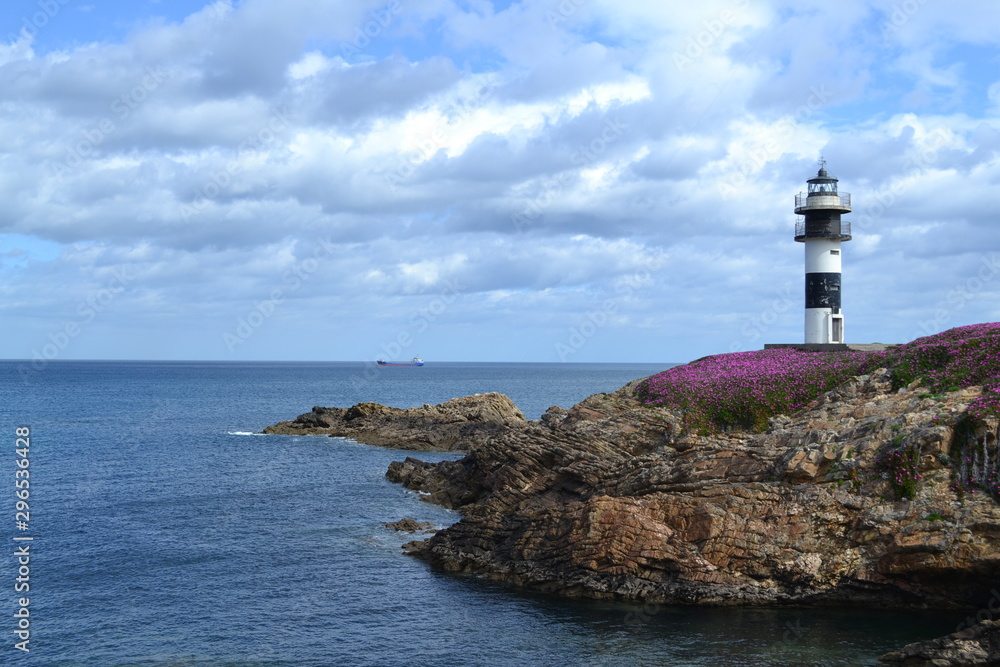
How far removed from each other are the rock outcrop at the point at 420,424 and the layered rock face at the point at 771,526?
36.3m

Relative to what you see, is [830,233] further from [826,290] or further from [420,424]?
[420,424]

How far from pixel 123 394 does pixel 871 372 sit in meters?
144

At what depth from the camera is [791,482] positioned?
1099 inches

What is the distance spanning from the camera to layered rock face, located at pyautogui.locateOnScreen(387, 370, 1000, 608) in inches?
979

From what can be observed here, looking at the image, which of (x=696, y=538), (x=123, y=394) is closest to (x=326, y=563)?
(x=696, y=538)

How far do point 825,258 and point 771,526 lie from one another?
34.6 meters

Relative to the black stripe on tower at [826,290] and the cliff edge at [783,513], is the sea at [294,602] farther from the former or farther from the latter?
the black stripe on tower at [826,290]

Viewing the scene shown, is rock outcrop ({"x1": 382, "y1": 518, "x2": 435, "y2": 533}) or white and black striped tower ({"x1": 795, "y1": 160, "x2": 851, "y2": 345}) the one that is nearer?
rock outcrop ({"x1": 382, "y1": 518, "x2": 435, "y2": 533})

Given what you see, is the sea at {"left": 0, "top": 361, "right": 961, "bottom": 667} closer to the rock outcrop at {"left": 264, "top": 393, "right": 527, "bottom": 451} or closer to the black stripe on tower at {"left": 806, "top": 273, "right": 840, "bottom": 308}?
the rock outcrop at {"left": 264, "top": 393, "right": 527, "bottom": 451}

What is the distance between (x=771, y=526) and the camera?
26453 millimetres

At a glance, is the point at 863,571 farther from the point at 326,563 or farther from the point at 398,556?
the point at 326,563

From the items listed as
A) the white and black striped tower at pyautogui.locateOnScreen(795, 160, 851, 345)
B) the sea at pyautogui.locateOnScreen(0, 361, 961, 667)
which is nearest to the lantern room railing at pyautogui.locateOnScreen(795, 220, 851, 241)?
the white and black striped tower at pyautogui.locateOnScreen(795, 160, 851, 345)

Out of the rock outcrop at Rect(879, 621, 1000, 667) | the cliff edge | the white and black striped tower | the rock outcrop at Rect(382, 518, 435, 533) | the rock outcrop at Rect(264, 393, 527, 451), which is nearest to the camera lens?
the rock outcrop at Rect(879, 621, 1000, 667)

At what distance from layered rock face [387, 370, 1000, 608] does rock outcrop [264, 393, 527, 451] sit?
119 feet
